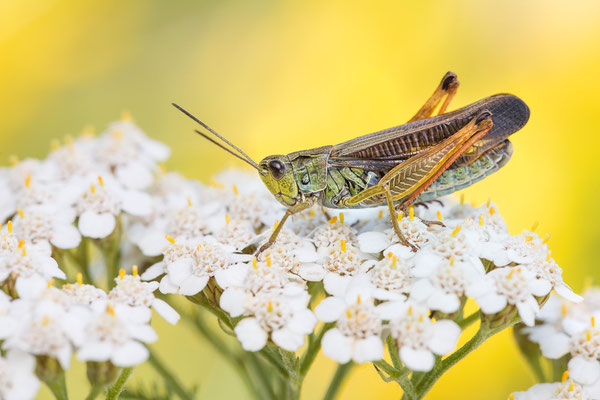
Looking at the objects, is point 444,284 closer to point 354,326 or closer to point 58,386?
point 354,326

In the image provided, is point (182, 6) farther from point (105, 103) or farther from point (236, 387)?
point (236, 387)

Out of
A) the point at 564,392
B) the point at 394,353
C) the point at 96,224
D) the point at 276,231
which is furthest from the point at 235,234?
the point at 564,392

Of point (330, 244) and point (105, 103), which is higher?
point (105, 103)

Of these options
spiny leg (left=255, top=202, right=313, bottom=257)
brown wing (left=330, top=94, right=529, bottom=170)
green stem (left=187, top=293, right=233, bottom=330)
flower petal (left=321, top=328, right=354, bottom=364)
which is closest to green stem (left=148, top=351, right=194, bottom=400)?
green stem (left=187, top=293, right=233, bottom=330)

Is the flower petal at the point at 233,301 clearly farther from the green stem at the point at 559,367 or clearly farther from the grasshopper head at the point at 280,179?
the green stem at the point at 559,367

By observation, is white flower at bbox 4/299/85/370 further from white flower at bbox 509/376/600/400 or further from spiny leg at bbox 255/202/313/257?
white flower at bbox 509/376/600/400

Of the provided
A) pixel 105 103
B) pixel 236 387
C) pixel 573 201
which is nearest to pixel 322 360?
pixel 236 387

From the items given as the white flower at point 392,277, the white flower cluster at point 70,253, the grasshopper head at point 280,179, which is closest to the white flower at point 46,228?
the white flower cluster at point 70,253

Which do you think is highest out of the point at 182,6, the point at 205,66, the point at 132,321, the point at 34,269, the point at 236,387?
the point at 182,6
